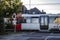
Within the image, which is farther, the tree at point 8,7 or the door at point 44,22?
the door at point 44,22

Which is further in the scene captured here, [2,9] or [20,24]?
[20,24]

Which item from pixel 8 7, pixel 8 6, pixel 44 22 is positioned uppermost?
pixel 8 6

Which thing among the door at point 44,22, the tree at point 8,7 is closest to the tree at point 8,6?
the tree at point 8,7

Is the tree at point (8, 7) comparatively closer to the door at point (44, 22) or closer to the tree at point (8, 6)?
the tree at point (8, 6)

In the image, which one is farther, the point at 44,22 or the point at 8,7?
the point at 44,22

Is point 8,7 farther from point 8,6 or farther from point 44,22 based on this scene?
point 44,22

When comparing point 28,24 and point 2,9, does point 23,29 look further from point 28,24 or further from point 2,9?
point 2,9

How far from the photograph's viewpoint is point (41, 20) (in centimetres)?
4100

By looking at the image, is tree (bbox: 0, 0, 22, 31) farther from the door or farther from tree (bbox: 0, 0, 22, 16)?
the door

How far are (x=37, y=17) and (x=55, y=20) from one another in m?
2.83

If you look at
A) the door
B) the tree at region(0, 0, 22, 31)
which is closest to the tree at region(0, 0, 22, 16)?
the tree at region(0, 0, 22, 31)

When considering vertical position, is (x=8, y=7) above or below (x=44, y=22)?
above

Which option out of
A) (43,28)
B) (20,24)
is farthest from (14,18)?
(43,28)

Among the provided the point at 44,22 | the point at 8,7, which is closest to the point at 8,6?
the point at 8,7
